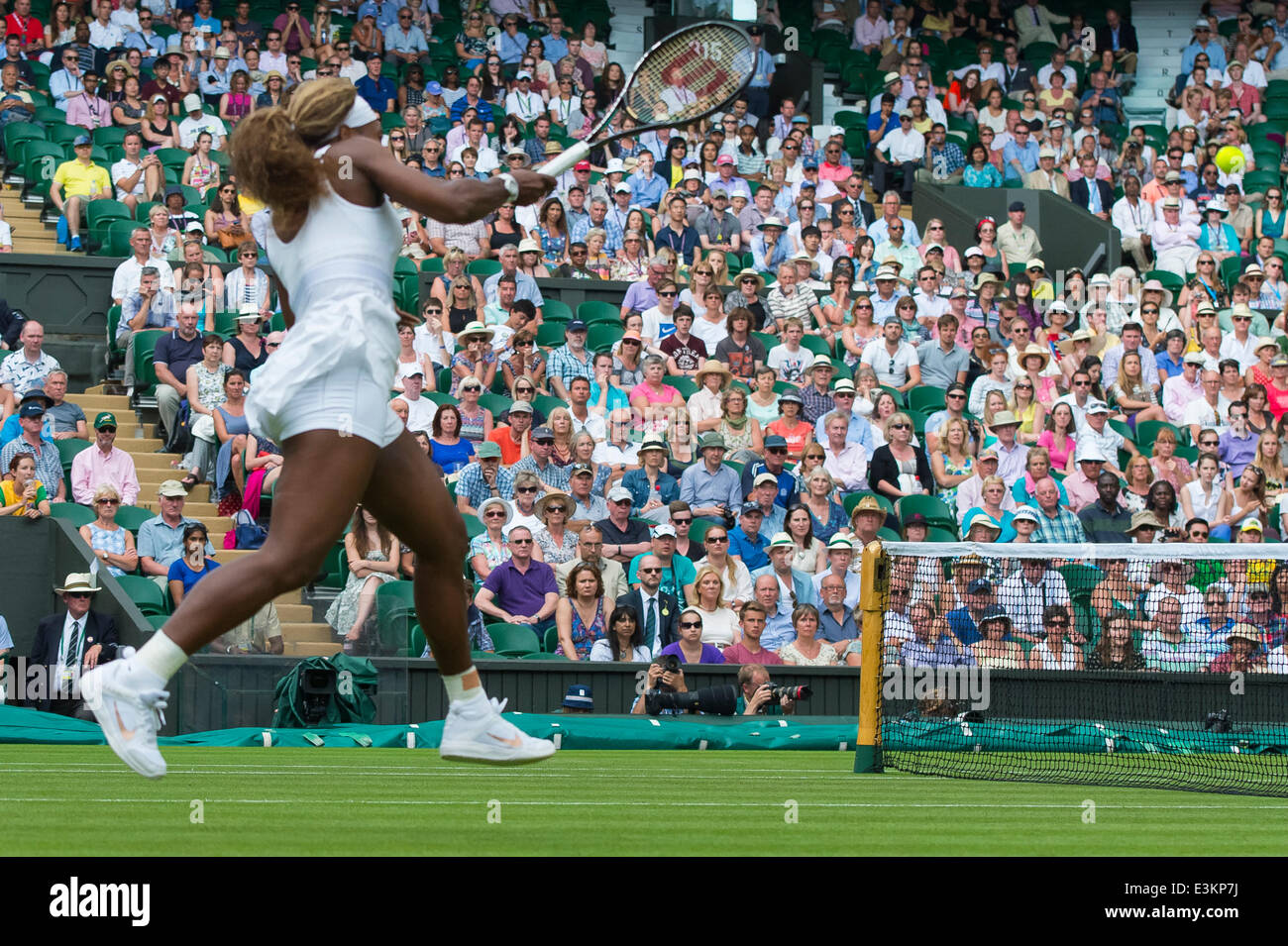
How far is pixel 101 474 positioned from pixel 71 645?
2106 mm

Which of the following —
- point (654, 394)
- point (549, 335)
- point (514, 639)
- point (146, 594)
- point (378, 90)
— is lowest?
Answer: point (514, 639)

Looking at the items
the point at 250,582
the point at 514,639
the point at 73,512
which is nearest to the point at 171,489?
the point at 73,512

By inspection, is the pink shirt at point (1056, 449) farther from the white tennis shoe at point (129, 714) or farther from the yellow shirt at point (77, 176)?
the white tennis shoe at point (129, 714)

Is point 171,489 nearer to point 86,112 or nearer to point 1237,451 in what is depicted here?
point 86,112

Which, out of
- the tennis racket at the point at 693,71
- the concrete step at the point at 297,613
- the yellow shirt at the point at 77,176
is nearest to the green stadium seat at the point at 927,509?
the concrete step at the point at 297,613

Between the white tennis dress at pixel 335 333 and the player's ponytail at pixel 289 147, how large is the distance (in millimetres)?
72

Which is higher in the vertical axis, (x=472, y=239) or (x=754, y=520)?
(x=472, y=239)

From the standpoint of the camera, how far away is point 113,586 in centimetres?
1259

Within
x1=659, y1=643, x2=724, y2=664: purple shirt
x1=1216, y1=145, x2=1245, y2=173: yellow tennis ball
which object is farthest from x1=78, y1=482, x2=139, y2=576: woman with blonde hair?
x1=1216, y1=145, x2=1245, y2=173: yellow tennis ball

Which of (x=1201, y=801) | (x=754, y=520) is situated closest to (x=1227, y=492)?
(x=754, y=520)

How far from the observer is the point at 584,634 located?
13539mm

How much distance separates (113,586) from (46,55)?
359 inches

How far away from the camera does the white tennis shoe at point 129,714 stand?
4.99 m

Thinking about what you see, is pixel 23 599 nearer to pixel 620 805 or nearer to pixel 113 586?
pixel 113 586
